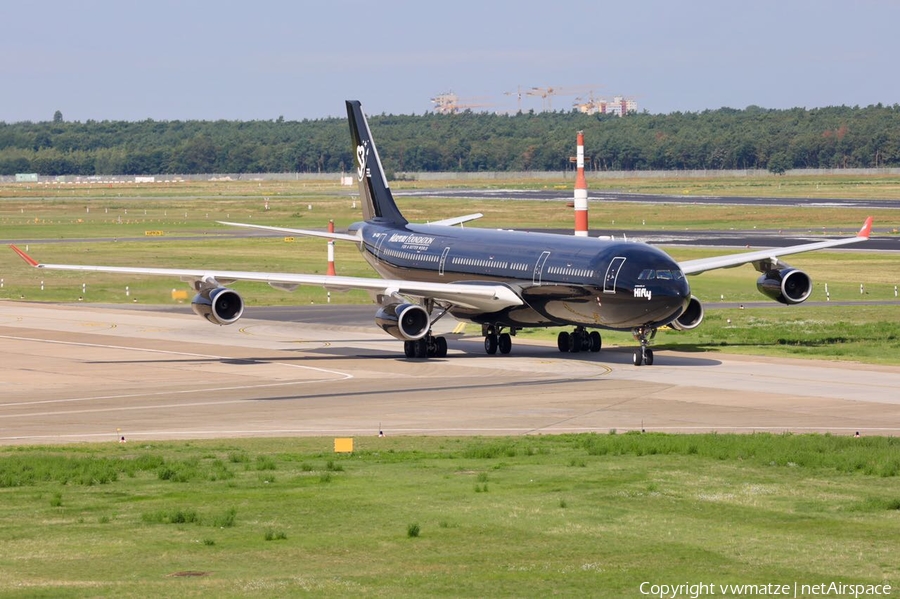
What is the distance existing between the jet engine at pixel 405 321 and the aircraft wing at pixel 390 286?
1.33m

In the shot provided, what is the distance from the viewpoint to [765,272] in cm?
5878

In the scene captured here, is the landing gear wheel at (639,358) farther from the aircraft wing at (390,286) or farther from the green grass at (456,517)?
the green grass at (456,517)

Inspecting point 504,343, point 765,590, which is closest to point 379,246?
→ point 504,343

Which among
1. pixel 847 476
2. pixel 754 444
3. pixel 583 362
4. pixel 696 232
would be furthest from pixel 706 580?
pixel 696 232

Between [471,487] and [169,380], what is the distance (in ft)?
80.3

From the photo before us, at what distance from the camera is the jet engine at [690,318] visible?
5531 cm

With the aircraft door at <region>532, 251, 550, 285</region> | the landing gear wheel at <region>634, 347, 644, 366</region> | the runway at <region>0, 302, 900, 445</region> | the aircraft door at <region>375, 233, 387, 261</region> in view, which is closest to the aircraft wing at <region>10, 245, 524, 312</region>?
the aircraft door at <region>532, 251, 550, 285</region>

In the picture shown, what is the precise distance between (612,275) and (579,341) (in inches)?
252

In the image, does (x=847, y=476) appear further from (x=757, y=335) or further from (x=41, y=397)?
(x=757, y=335)

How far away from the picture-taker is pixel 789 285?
57.8 metres

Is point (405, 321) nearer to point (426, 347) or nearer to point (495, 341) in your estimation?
point (426, 347)

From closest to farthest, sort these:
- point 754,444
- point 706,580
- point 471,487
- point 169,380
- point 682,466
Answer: point 706,580 → point 471,487 → point 682,466 → point 754,444 → point 169,380

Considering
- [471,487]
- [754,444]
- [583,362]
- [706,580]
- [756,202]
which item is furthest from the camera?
[756,202]

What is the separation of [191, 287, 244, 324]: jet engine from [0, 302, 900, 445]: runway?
70.1 inches
